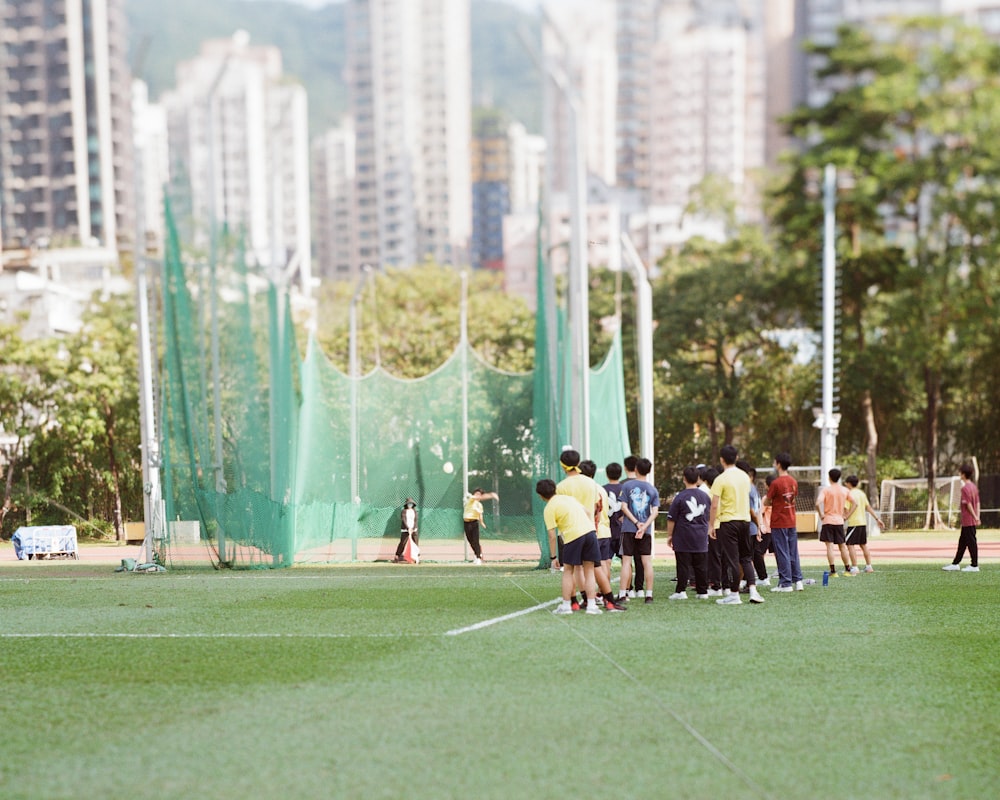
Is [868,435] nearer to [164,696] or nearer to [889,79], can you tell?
[889,79]

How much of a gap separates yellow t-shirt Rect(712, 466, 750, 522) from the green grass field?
0.91 meters

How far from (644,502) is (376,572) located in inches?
262

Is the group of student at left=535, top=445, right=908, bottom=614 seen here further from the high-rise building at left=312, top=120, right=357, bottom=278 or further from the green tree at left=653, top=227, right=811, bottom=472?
the high-rise building at left=312, top=120, right=357, bottom=278

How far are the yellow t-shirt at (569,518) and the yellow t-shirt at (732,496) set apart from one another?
5.66 ft

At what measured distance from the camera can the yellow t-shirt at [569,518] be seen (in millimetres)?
12180

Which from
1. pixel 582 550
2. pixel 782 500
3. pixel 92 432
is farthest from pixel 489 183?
pixel 582 550

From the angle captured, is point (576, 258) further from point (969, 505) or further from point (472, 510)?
point (969, 505)

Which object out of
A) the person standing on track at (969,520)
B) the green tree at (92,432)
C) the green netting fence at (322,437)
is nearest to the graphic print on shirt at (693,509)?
the green netting fence at (322,437)

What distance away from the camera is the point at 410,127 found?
162 metres

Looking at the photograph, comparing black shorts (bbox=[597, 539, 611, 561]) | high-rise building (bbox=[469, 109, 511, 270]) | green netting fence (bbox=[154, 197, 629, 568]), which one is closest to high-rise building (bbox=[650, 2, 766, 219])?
high-rise building (bbox=[469, 109, 511, 270])

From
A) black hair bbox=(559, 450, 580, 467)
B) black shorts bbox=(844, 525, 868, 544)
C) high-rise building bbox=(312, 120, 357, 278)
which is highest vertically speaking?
high-rise building bbox=(312, 120, 357, 278)

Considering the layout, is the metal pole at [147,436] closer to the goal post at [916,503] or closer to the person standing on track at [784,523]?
the person standing on track at [784,523]

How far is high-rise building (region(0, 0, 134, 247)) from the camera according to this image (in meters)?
128

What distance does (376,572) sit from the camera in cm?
1947
